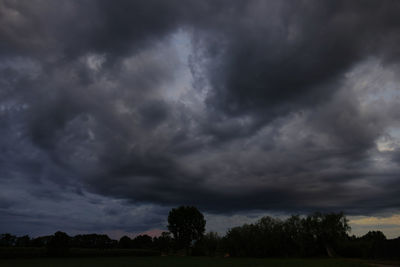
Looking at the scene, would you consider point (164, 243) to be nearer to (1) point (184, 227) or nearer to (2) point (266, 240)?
(1) point (184, 227)

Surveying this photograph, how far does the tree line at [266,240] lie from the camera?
2479 inches

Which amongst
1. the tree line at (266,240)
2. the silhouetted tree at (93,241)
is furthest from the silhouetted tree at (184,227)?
the silhouetted tree at (93,241)

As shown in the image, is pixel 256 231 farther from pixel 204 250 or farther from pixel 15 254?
pixel 15 254

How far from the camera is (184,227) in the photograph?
118 meters

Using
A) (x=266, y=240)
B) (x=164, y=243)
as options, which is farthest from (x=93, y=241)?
(x=266, y=240)

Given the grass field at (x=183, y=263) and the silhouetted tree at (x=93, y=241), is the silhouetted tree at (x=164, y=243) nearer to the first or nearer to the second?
the silhouetted tree at (x=93, y=241)

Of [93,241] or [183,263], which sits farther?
[93,241]

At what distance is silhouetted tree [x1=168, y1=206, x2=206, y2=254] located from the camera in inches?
4631

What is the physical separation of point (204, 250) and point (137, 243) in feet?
140

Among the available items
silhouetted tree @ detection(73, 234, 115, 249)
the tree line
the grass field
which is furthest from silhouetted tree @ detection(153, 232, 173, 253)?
the grass field

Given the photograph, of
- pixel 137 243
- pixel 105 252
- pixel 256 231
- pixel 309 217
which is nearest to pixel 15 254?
pixel 105 252

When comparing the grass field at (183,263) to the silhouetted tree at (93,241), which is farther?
the silhouetted tree at (93,241)

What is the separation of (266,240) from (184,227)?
155ft

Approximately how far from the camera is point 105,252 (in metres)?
89.3
